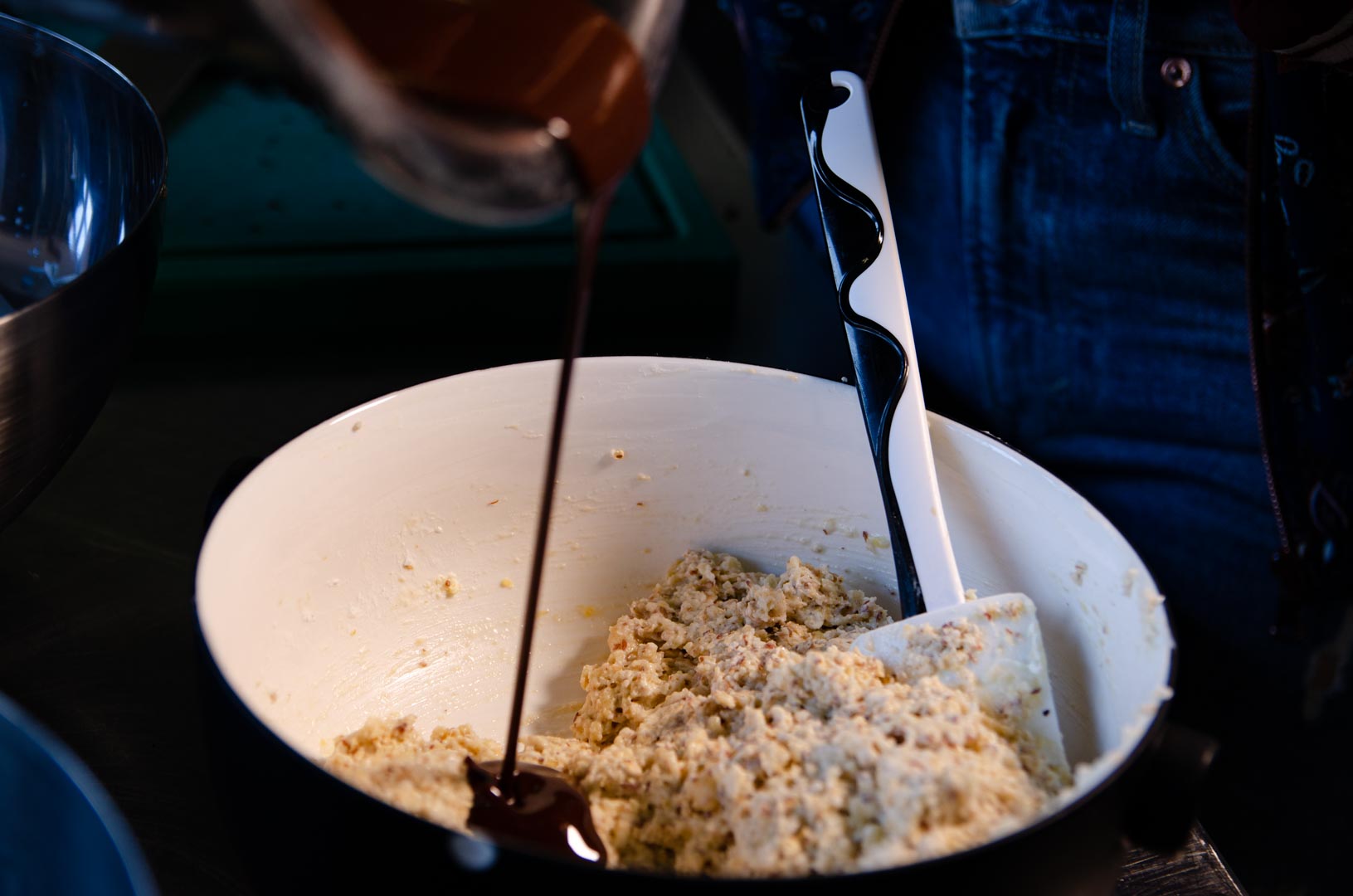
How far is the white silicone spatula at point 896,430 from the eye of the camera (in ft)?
2.15

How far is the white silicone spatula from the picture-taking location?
654mm

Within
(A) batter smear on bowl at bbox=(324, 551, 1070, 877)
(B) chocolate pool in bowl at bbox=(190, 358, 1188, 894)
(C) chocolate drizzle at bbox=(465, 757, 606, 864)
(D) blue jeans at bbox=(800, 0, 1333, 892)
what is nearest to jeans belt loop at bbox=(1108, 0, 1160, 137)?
(D) blue jeans at bbox=(800, 0, 1333, 892)

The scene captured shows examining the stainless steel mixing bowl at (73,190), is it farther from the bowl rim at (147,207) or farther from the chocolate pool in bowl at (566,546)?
the chocolate pool in bowl at (566,546)

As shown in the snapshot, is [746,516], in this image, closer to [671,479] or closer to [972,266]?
[671,479]

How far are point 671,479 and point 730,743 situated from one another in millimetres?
288

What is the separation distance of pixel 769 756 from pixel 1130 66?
0.68m

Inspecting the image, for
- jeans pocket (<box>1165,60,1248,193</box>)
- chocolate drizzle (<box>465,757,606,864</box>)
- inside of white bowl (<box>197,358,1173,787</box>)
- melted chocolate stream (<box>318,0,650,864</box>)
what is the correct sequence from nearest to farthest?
melted chocolate stream (<box>318,0,650,864</box>), chocolate drizzle (<box>465,757,606,864</box>), inside of white bowl (<box>197,358,1173,787</box>), jeans pocket (<box>1165,60,1248,193</box>)

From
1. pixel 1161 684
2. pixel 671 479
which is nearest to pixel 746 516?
pixel 671 479

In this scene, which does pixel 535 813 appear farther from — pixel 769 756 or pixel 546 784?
pixel 769 756

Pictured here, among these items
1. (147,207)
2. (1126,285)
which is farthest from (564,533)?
(1126,285)

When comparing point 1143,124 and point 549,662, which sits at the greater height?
point 1143,124

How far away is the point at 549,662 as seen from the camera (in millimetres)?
834

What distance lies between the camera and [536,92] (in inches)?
18.8

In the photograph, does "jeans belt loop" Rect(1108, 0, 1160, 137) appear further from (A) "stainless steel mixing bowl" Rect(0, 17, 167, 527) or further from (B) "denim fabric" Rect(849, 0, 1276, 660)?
(A) "stainless steel mixing bowl" Rect(0, 17, 167, 527)
